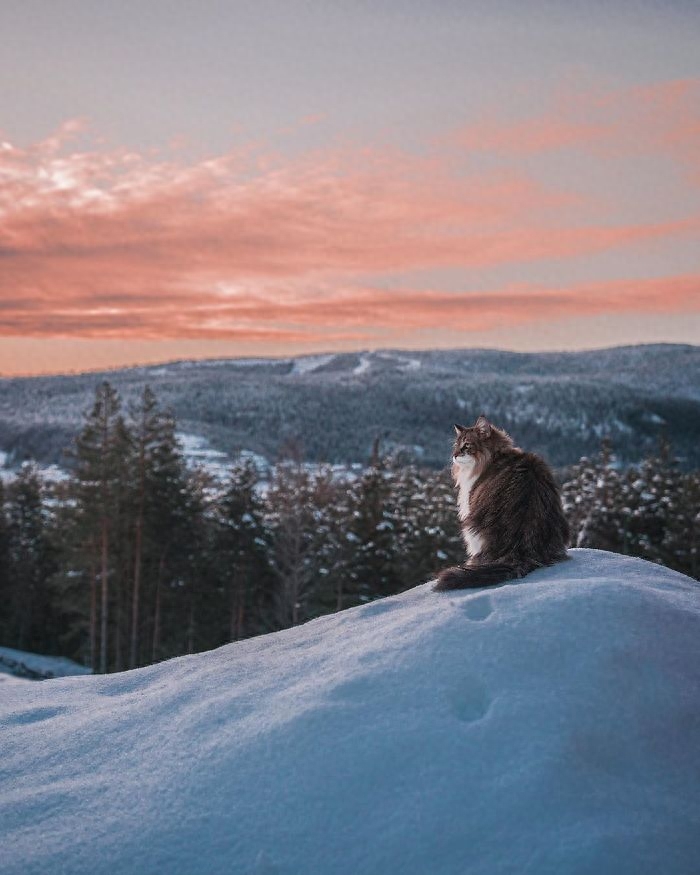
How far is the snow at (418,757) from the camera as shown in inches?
124

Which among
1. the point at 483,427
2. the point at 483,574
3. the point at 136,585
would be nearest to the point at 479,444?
the point at 483,427

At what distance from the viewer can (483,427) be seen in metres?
7.50

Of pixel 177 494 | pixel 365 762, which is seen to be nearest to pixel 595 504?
pixel 177 494

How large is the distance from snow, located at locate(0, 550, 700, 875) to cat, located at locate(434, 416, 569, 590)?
0.60 meters

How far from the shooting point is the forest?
27969 millimetres

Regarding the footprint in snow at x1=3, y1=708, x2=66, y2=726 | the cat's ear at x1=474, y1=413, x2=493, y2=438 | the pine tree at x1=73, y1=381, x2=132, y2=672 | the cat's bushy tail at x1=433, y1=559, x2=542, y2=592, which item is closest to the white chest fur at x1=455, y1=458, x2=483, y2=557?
the cat's ear at x1=474, y1=413, x2=493, y2=438

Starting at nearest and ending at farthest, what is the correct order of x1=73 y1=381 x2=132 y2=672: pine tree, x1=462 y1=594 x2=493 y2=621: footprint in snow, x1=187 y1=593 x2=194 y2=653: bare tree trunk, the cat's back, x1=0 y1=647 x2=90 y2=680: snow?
x1=462 y1=594 x2=493 y2=621: footprint in snow → the cat's back → x1=73 y1=381 x2=132 y2=672: pine tree → x1=0 y1=647 x2=90 y2=680: snow → x1=187 y1=593 x2=194 y2=653: bare tree trunk

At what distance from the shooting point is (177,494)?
30.4m

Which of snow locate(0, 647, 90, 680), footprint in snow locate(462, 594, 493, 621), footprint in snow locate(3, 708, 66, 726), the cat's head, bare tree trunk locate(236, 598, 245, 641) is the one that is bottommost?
snow locate(0, 647, 90, 680)

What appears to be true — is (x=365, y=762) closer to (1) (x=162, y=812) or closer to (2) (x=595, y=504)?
(1) (x=162, y=812)

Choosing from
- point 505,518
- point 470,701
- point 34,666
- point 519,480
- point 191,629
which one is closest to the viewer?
point 470,701

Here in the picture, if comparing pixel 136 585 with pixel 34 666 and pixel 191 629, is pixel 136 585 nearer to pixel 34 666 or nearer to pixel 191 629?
pixel 191 629

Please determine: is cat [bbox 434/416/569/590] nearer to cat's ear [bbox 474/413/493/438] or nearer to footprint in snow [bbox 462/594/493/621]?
cat's ear [bbox 474/413/493/438]

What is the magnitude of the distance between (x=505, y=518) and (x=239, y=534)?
89.2ft
